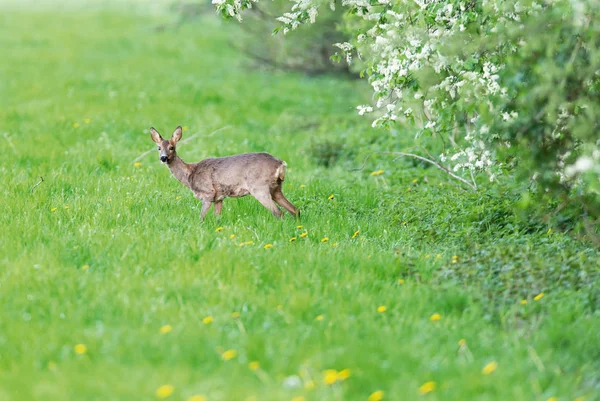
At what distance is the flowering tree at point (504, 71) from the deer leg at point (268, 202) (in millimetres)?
1387

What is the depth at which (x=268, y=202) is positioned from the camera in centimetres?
876

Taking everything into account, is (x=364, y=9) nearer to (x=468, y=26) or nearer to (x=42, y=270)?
(x=468, y=26)

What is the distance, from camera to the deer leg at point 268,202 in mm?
8741

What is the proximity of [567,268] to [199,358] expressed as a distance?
3.16 m

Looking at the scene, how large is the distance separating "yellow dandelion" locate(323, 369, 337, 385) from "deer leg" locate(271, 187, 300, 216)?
13.3ft

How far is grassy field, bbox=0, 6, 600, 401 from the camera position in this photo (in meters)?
4.92

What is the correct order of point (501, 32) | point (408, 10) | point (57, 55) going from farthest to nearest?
point (57, 55) < point (408, 10) < point (501, 32)

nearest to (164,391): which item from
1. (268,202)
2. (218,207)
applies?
(268,202)

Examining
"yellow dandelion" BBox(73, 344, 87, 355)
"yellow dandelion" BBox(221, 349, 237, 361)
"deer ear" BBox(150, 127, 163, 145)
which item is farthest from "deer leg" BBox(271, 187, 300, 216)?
"yellow dandelion" BBox(73, 344, 87, 355)

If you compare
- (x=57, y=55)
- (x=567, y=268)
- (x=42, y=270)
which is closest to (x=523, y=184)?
(x=567, y=268)

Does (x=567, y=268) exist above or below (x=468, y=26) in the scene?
below

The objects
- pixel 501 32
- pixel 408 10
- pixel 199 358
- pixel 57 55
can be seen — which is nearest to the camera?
pixel 199 358

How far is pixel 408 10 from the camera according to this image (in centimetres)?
790

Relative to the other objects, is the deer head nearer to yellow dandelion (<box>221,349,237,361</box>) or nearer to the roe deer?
the roe deer
